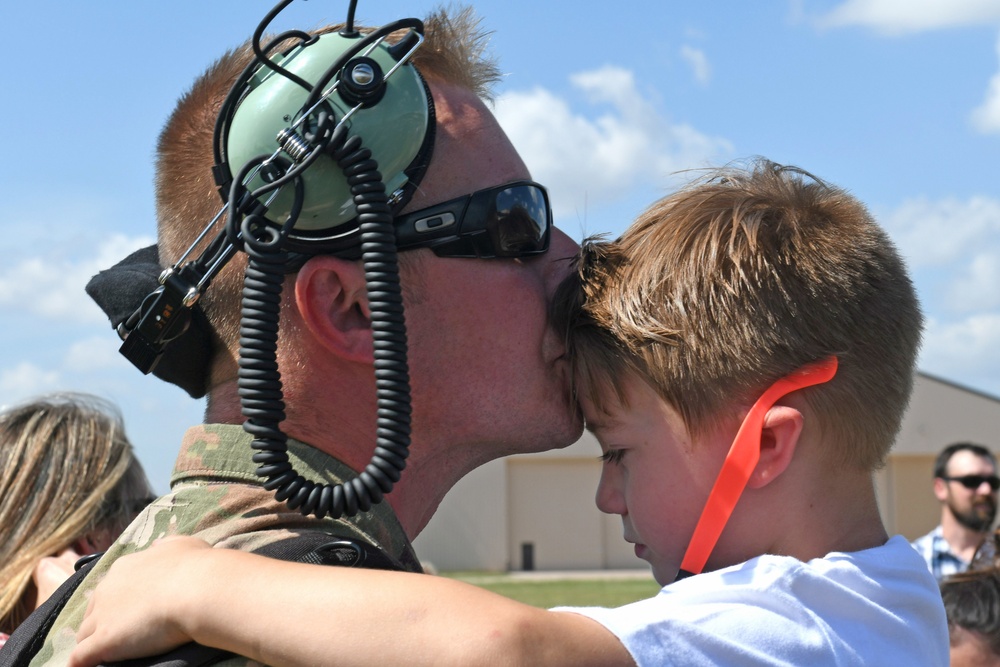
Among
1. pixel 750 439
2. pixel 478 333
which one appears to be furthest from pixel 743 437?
pixel 478 333

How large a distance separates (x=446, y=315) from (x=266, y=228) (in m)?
0.51

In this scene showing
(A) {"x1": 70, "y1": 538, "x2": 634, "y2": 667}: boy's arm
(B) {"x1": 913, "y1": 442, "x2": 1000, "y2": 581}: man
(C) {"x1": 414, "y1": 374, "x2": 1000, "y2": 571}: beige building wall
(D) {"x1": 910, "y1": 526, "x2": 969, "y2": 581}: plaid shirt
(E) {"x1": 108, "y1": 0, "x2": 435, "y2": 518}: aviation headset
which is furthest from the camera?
(C) {"x1": 414, "y1": 374, "x2": 1000, "y2": 571}: beige building wall

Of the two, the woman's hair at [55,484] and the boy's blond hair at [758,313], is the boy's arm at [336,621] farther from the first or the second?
the woman's hair at [55,484]

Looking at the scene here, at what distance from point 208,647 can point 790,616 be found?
1.06 metres

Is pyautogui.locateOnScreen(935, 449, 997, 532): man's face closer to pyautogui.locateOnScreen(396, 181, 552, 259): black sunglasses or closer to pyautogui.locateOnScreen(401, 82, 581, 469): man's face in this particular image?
pyautogui.locateOnScreen(401, 82, 581, 469): man's face

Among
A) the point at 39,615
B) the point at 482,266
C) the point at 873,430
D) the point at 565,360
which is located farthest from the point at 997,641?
the point at 39,615

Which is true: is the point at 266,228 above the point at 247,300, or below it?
above

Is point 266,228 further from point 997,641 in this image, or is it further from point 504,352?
point 997,641

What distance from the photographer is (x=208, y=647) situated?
198cm

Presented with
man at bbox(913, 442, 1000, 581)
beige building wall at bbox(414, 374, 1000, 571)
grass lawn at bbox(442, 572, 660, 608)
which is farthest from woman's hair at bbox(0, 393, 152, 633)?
beige building wall at bbox(414, 374, 1000, 571)

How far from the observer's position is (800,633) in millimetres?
2047

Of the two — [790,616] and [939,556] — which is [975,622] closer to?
[790,616]

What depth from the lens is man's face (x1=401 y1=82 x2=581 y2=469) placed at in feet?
8.20

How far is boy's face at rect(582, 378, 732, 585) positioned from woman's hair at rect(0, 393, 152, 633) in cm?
280
